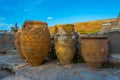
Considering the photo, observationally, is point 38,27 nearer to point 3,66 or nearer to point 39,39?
point 39,39

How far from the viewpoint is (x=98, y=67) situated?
387 cm

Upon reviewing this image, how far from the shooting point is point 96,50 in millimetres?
3711

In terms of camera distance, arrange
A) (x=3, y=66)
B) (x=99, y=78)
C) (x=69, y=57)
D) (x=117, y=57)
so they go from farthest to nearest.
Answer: (x=3, y=66)
(x=69, y=57)
(x=117, y=57)
(x=99, y=78)

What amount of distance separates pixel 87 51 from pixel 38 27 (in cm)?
127

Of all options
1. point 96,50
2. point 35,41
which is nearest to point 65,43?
point 35,41

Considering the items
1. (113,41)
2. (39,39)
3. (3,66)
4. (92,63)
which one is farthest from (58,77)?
(3,66)

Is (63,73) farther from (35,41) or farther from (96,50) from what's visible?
(35,41)

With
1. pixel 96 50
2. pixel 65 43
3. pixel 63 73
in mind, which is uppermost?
pixel 65 43

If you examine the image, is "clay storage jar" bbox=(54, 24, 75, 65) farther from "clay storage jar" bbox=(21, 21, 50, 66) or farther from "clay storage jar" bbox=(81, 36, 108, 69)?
Result: "clay storage jar" bbox=(81, 36, 108, 69)

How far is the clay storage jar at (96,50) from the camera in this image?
3723 mm

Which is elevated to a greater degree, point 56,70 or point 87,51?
point 87,51

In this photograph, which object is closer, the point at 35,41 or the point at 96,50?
the point at 96,50

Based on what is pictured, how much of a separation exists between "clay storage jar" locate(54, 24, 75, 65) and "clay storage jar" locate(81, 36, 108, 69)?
576 millimetres

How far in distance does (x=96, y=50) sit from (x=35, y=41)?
1394mm
